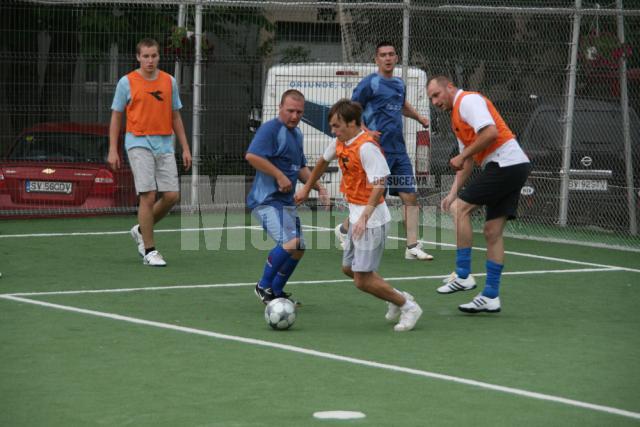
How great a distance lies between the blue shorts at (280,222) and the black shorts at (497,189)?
1.35 m

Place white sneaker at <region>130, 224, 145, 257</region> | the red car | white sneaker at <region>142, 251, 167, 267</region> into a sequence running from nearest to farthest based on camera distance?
white sneaker at <region>142, 251, 167, 267</region>
white sneaker at <region>130, 224, 145, 257</region>
the red car

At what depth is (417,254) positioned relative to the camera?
13.0m

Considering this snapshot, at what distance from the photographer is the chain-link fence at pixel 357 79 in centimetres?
1588

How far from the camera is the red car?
16.4 meters

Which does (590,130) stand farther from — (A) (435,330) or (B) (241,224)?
(A) (435,330)

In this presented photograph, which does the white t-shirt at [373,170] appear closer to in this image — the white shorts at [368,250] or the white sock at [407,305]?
the white shorts at [368,250]

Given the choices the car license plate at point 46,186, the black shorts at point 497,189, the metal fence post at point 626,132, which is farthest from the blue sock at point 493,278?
the car license plate at point 46,186

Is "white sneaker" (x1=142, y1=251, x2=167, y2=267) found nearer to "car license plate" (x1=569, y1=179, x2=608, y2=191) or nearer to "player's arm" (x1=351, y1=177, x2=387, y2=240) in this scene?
"player's arm" (x1=351, y1=177, x2=387, y2=240)

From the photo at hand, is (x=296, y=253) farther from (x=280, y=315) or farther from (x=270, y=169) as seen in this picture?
(x=280, y=315)

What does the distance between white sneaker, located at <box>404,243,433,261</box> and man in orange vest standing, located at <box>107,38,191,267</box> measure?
8.32ft

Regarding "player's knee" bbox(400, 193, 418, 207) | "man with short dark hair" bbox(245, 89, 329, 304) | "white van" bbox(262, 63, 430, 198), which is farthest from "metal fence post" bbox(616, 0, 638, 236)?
"man with short dark hair" bbox(245, 89, 329, 304)

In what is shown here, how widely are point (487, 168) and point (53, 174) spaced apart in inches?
318

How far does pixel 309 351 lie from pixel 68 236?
7.21 meters

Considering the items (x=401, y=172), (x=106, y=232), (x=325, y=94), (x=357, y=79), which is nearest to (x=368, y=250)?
(x=401, y=172)
